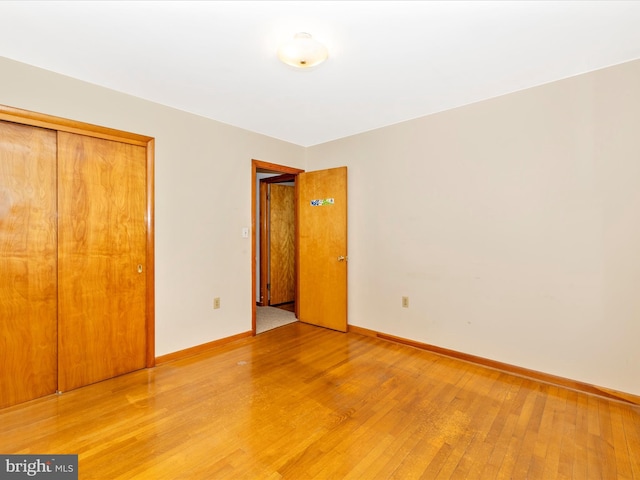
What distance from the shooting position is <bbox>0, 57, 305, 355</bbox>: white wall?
8.12ft

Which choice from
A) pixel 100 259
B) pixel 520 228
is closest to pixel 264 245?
pixel 100 259

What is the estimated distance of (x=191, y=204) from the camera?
3.05 metres

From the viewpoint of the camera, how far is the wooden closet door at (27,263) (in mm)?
2105

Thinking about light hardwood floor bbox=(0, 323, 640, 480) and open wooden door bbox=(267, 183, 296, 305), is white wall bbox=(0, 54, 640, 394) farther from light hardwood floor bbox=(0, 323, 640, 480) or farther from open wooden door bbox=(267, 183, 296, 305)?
open wooden door bbox=(267, 183, 296, 305)

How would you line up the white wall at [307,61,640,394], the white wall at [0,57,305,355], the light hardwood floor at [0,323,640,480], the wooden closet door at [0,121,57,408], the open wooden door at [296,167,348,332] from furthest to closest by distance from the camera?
the open wooden door at [296,167,348,332] < the white wall at [0,57,305,355] < the white wall at [307,61,640,394] < the wooden closet door at [0,121,57,408] < the light hardwood floor at [0,323,640,480]

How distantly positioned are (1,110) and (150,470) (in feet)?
8.26

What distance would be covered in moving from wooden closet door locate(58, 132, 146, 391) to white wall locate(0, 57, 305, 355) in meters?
0.17

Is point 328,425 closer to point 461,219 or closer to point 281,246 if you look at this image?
point 461,219

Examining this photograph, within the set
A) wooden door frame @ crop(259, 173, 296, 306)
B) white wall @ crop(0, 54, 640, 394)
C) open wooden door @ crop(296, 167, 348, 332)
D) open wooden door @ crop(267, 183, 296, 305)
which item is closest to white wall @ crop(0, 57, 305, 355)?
white wall @ crop(0, 54, 640, 394)

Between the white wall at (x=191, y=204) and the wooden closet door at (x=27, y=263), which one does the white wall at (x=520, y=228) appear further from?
the wooden closet door at (x=27, y=263)

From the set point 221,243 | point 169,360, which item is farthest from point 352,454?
point 221,243

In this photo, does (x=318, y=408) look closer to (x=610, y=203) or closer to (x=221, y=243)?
(x=221, y=243)

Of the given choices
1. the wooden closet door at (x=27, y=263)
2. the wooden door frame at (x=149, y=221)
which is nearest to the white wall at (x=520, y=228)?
the wooden door frame at (x=149, y=221)

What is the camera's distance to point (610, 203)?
2229 millimetres
